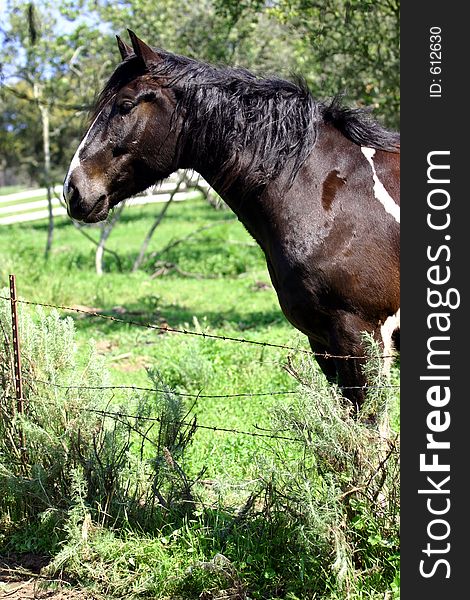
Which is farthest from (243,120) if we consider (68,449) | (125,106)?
(68,449)

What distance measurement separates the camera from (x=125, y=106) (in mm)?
3469

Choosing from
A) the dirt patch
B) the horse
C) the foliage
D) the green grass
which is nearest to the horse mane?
the horse

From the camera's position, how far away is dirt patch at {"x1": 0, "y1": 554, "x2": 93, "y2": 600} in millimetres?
3348

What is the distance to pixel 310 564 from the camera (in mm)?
3055

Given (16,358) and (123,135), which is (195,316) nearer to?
(16,358)

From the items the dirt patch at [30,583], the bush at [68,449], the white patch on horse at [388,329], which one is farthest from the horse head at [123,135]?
the dirt patch at [30,583]

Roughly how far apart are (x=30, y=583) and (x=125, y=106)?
2251 millimetres

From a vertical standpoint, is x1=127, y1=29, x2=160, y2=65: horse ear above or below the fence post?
above

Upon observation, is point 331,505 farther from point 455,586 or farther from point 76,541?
point 76,541

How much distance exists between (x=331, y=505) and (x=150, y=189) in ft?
6.03

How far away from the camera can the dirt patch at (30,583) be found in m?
3.35

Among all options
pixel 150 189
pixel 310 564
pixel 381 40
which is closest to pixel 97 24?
pixel 381 40

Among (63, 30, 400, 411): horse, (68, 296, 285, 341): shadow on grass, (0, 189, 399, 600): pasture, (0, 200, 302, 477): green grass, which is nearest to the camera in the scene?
(0, 189, 399, 600): pasture

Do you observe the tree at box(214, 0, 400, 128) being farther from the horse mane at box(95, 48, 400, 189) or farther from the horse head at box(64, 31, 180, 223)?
the horse head at box(64, 31, 180, 223)
